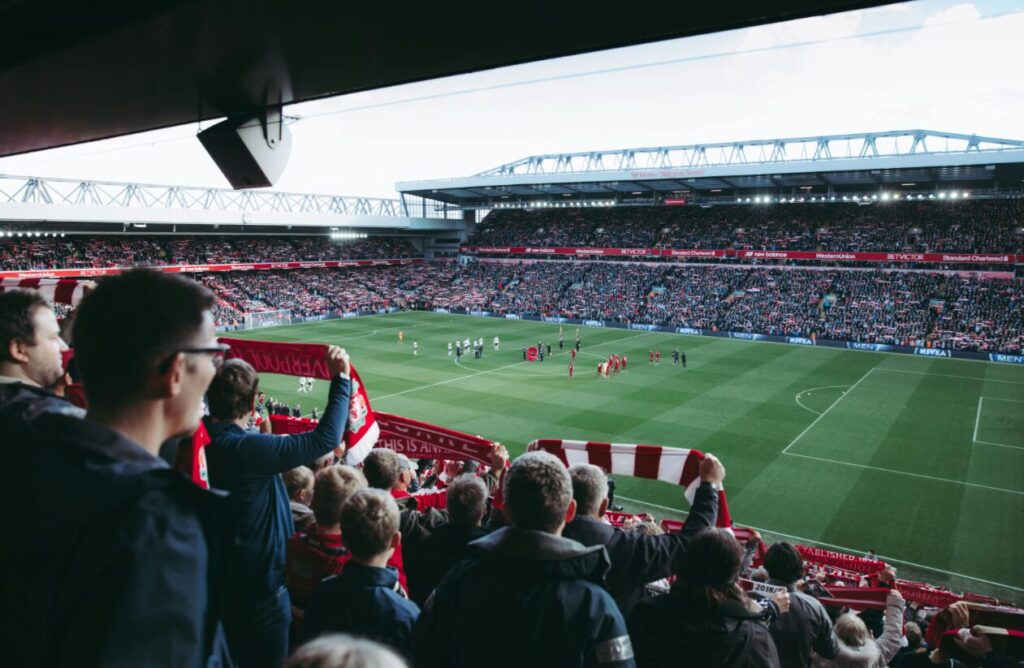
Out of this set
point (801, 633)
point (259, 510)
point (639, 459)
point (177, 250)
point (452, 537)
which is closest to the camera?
point (259, 510)

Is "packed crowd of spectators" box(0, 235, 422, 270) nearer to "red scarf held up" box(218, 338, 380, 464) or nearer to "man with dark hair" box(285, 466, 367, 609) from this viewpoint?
"red scarf held up" box(218, 338, 380, 464)

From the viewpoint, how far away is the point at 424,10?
11.3 feet

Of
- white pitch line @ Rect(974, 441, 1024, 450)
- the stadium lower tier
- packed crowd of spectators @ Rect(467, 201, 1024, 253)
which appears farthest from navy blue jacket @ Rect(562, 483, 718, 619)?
packed crowd of spectators @ Rect(467, 201, 1024, 253)

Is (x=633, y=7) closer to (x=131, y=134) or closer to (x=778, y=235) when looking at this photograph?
(x=131, y=134)

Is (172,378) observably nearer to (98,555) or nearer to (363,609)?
(98,555)

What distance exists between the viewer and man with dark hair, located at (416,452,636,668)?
7.92 feet

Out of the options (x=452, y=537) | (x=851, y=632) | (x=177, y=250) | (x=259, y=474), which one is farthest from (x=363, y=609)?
(x=177, y=250)

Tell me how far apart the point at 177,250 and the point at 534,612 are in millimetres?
65688

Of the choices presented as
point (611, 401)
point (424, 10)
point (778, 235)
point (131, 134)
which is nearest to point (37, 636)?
point (424, 10)

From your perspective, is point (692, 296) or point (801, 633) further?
point (692, 296)

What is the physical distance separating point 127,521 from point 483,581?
148cm

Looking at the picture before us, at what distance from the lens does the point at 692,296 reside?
56.2 m

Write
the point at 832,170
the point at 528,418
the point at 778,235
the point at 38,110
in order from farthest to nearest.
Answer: the point at 778,235
the point at 832,170
the point at 528,418
the point at 38,110

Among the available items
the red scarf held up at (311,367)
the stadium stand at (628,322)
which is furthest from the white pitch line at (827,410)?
the red scarf held up at (311,367)
